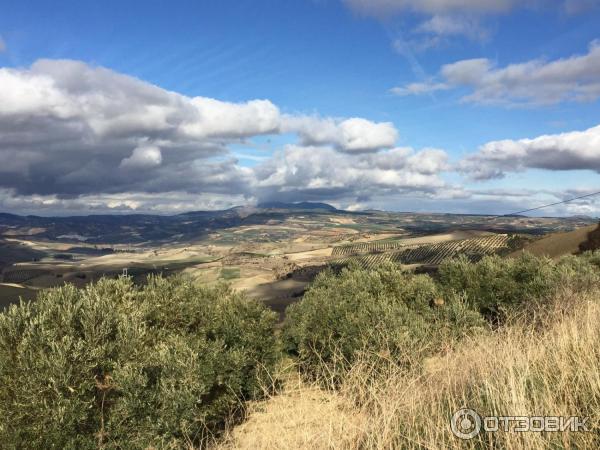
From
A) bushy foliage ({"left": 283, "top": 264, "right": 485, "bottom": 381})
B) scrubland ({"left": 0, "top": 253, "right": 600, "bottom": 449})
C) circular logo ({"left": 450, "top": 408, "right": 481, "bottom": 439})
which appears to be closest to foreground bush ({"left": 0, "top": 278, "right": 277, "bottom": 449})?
scrubland ({"left": 0, "top": 253, "right": 600, "bottom": 449})

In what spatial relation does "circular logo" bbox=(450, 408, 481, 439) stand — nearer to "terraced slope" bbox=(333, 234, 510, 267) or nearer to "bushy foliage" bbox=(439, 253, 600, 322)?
"bushy foliage" bbox=(439, 253, 600, 322)

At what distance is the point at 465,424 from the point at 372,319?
630 inches

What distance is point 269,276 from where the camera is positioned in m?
178

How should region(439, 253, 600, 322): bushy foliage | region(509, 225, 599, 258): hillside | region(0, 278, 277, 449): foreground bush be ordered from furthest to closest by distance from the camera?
region(509, 225, 599, 258): hillside
region(439, 253, 600, 322): bushy foliage
region(0, 278, 277, 449): foreground bush

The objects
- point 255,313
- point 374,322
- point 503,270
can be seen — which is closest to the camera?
point 374,322

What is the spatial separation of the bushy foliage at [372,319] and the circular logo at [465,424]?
9.54 m

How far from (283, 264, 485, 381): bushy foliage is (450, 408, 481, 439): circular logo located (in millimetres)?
9539

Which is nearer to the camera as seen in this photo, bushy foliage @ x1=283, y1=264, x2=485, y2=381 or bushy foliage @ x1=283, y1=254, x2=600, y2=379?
bushy foliage @ x1=283, y1=264, x2=485, y2=381

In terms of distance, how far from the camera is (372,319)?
72.0ft

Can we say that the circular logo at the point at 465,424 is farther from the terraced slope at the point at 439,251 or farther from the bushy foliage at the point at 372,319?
the terraced slope at the point at 439,251

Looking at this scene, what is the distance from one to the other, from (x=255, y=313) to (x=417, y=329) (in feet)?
34.5

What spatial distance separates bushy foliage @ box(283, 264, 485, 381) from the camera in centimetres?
1916

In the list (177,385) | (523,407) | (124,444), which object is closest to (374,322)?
(177,385)

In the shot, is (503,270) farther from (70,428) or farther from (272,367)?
(70,428)
